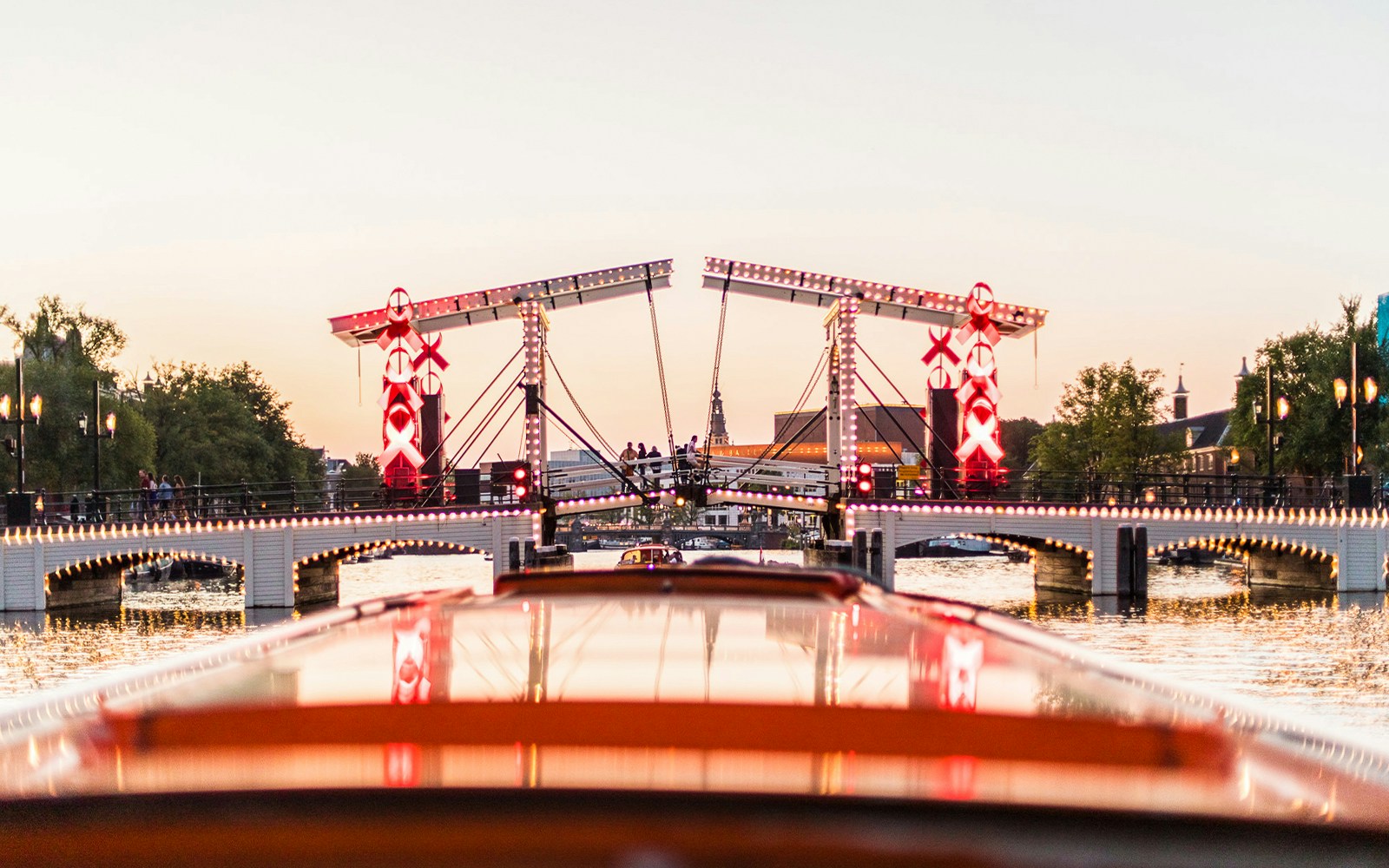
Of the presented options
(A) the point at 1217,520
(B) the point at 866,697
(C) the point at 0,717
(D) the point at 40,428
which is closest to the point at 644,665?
(B) the point at 866,697

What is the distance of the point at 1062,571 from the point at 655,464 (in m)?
11.3

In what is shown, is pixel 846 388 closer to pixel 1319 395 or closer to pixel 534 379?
pixel 534 379

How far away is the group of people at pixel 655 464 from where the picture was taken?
34.8 m

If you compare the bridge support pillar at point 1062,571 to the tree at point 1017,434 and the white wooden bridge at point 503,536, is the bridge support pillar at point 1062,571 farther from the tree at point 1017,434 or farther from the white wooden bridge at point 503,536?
the tree at point 1017,434

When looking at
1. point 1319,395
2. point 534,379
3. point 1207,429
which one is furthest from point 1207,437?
point 534,379

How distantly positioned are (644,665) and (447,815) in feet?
2.59

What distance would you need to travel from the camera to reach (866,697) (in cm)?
220

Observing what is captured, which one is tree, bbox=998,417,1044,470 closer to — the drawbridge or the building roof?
the building roof

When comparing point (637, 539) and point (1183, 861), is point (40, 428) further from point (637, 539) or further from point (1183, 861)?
point (637, 539)

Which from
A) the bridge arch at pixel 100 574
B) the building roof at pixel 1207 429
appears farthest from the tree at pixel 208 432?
the building roof at pixel 1207 429

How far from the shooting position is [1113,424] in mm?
61969

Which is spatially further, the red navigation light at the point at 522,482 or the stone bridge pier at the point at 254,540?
the red navigation light at the point at 522,482

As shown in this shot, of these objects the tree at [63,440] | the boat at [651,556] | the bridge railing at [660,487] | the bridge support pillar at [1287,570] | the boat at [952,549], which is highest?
the tree at [63,440]

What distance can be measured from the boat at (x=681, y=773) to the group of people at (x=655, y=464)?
32.1 m
